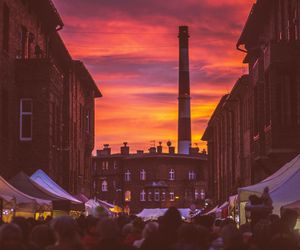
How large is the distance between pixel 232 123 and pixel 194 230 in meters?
51.3

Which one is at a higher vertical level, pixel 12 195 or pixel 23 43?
pixel 23 43

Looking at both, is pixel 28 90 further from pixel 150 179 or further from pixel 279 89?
pixel 150 179

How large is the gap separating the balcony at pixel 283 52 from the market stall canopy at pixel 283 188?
6.73m

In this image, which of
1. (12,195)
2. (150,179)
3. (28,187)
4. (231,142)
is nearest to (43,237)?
(12,195)

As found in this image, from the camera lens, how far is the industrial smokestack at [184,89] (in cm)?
9450

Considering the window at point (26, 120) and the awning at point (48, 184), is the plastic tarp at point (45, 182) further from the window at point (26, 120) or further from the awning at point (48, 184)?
the window at point (26, 120)

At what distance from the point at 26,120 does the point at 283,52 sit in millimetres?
10692

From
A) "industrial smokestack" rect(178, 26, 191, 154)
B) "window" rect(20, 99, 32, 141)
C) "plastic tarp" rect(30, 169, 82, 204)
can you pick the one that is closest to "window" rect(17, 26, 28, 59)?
"window" rect(20, 99, 32, 141)

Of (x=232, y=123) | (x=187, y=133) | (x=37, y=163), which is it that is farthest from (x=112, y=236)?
(x=187, y=133)

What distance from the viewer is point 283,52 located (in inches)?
1172

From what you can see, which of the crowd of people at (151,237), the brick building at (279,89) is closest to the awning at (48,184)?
the brick building at (279,89)

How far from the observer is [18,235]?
360 inches

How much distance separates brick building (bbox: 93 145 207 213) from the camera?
132 m

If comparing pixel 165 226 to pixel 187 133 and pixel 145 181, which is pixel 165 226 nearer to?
pixel 187 133
